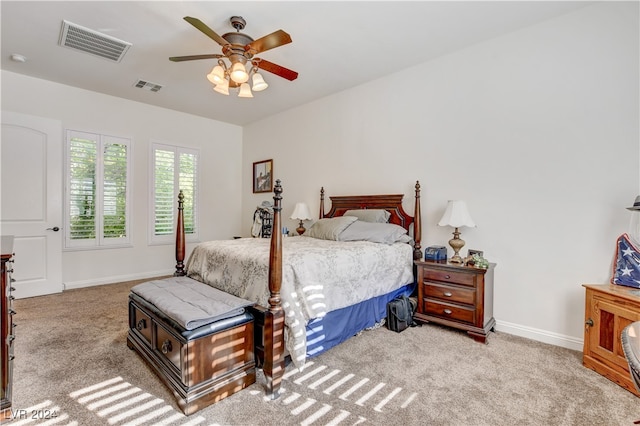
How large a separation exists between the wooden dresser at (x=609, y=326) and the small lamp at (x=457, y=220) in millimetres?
999

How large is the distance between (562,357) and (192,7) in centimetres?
417

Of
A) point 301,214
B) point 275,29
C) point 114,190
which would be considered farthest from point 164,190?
point 275,29

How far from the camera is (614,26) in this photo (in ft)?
8.09

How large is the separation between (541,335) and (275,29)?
374cm

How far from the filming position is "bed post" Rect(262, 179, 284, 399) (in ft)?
6.37

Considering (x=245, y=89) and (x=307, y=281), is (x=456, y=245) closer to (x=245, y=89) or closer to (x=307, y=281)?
(x=307, y=281)

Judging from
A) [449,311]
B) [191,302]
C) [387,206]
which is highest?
[387,206]

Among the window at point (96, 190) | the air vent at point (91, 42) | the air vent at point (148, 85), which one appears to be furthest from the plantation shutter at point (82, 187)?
the air vent at point (91, 42)

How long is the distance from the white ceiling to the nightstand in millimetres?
2264

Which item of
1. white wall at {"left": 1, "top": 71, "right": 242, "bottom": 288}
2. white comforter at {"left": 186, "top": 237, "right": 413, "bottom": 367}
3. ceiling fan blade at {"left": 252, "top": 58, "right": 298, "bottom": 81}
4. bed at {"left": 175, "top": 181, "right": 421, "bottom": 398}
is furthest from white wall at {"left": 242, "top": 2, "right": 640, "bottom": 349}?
white wall at {"left": 1, "top": 71, "right": 242, "bottom": 288}

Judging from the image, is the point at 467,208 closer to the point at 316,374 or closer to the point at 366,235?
the point at 366,235

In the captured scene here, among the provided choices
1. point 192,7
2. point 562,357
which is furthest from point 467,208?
point 192,7

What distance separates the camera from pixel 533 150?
111 inches

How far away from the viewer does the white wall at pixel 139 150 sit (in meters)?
4.15
